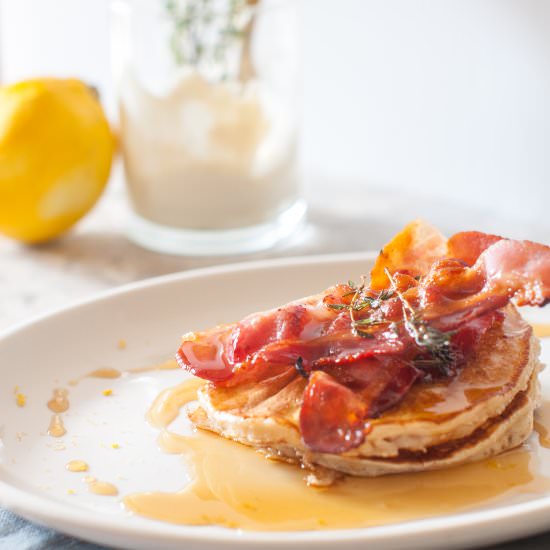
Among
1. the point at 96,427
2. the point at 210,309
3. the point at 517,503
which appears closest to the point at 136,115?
the point at 210,309

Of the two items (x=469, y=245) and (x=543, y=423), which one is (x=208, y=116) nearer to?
(x=469, y=245)

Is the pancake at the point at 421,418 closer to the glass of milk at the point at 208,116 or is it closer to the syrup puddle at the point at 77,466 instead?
the syrup puddle at the point at 77,466

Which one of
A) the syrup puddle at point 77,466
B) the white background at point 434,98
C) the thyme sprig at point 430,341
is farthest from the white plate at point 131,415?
the white background at point 434,98

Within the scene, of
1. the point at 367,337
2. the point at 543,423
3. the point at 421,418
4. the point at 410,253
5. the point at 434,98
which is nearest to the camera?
the point at 421,418

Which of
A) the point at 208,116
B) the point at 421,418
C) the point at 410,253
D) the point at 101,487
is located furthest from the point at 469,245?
the point at 208,116

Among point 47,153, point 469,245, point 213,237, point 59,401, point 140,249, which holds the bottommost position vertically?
point 140,249

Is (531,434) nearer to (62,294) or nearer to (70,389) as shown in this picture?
(70,389)
